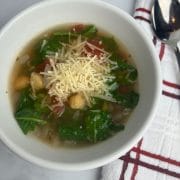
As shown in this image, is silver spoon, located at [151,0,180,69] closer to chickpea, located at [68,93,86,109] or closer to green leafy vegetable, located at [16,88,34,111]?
chickpea, located at [68,93,86,109]

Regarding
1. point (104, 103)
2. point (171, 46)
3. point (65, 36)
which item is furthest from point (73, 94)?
point (171, 46)

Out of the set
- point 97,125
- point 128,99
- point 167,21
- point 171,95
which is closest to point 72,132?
point 97,125

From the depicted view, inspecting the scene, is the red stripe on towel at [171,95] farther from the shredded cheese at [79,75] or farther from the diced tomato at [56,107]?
the diced tomato at [56,107]

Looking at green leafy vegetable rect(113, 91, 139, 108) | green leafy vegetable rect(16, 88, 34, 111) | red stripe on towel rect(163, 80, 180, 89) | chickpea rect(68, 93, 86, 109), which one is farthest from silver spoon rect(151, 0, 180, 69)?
green leafy vegetable rect(16, 88, 34, 111)

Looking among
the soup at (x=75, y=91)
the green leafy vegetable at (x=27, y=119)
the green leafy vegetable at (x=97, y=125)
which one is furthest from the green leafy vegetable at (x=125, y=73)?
the green leafy vegetable at (x=27, y=119)

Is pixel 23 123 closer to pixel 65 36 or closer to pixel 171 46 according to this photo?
pixel 65 36

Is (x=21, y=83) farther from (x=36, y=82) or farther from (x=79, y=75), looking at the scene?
(x=79, y=75)
